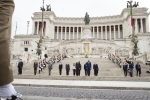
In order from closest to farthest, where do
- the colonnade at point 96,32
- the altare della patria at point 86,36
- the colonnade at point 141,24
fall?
1. the altare della patria at point 86,36
2. the colonnade at point 141,24
3. the colonnade at point 96,32

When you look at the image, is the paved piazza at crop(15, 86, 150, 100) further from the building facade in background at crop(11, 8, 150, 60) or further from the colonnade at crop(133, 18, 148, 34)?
the colonnade at crop(133, 18, 148, 34)

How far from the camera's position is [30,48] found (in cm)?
6334

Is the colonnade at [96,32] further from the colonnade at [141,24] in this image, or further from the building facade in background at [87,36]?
the colonnade at [141,24]

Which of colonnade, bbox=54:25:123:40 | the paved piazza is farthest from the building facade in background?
the paved piazza

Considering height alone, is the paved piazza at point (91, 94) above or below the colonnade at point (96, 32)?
below

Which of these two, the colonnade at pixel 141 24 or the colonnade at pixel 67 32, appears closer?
the colonnade at pixel 141 24

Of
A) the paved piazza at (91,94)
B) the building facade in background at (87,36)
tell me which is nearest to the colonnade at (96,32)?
the building facade in background at (87,36)

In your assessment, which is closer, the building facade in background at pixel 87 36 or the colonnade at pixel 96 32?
the building facade in background at pixel 87 36

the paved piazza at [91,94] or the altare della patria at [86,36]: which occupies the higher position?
the altare della patria at [86,36]

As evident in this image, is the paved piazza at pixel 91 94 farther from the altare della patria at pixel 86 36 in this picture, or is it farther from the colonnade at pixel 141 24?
the colonnade at pixel 141 24

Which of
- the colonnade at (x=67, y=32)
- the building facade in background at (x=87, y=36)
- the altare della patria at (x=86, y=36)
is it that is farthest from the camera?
the colonnade at (x=67, y=32)

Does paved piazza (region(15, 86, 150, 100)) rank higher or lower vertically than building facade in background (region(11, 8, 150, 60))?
lower

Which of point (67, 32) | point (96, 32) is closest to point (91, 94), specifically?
point (96, 32)

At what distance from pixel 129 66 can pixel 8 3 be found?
15724 millimetres
